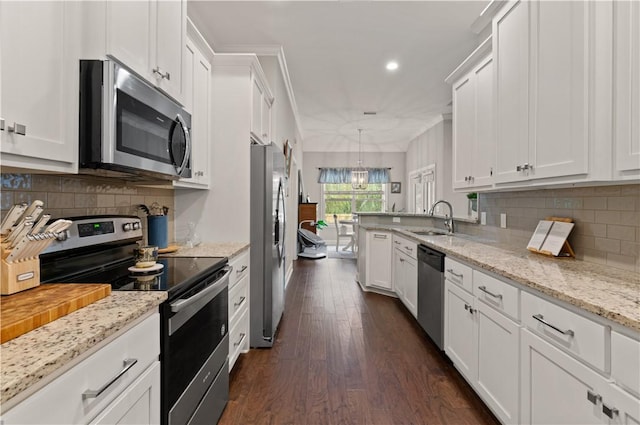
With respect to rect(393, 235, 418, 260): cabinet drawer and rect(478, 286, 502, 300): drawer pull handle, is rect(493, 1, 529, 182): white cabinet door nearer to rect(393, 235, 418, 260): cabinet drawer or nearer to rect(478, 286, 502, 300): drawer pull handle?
rect(478, 286, 502, 300): drawer pull handle

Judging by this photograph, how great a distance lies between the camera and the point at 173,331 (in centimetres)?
122

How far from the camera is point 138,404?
3.26ft

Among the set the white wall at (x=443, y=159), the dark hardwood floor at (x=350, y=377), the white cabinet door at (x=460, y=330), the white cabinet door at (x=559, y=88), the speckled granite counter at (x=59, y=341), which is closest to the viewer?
the speckled granite counter at (x=59, y=341)

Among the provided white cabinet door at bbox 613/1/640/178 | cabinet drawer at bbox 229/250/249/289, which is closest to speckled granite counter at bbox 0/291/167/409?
cabinet drawer at bbox 229/250/249/289

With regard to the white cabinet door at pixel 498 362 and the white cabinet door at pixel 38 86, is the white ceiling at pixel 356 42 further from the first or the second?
the white cabinet door at pixel 498 362

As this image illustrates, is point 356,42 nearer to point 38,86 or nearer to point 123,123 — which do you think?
point 123,123

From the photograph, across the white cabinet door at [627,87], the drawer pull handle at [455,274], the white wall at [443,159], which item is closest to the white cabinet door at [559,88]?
the white cabinet door at [627,87]

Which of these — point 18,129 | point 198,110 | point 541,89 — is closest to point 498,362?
point 541,89

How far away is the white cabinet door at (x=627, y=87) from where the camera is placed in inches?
50.4

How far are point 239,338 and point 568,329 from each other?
6.50ft

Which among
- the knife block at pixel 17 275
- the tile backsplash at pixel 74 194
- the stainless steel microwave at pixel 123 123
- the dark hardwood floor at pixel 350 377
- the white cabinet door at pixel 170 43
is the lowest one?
the dark hardwood floor at pixel 350 377

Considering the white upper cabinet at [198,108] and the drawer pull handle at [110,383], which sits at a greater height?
the white upper cabinet at [198,108]

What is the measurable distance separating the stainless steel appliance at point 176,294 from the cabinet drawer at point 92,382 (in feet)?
0.44

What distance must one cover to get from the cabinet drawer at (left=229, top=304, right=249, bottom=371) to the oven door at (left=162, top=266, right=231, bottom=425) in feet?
1.01
